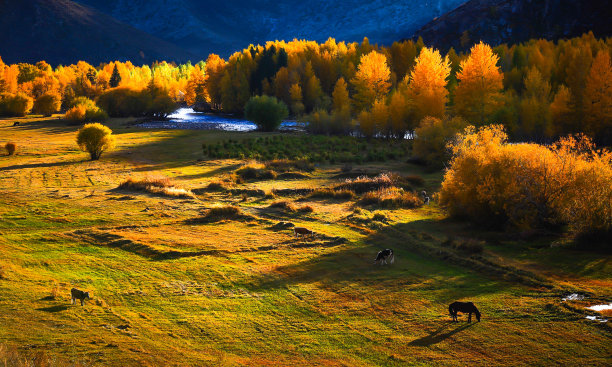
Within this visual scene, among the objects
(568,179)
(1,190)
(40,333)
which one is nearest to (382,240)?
(568,179)

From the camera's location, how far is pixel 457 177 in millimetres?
33156

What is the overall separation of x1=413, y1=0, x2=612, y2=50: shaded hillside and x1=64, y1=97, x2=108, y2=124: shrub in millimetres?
106327

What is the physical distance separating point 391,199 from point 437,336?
23459 mm

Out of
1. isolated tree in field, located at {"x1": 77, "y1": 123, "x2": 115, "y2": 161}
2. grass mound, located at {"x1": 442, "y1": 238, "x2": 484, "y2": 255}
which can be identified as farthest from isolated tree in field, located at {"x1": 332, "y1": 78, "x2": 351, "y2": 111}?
grass mound, located at {"x1": 442, "y1": 238, "x2": 484, "y2": 255}

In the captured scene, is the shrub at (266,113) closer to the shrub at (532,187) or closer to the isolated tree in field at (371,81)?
the isolated tree in field at (371,81)

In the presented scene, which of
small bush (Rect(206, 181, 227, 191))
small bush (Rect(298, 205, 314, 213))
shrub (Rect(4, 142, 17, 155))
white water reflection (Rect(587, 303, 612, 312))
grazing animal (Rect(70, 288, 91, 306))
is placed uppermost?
shrub (Rect(4, 142, 17, 155))

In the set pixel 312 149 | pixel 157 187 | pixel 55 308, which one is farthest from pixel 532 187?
pixel 312 149

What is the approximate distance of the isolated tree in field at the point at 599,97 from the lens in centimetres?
6531

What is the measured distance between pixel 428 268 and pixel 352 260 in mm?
3651

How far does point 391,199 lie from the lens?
39531 millimetres

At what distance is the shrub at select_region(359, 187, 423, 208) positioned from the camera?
1531 inches

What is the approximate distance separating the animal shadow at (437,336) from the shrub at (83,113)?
106643 millimetres

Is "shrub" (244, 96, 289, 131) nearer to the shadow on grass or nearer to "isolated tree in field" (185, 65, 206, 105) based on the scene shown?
"isolated tree in field" (185, 65, 206, 105)

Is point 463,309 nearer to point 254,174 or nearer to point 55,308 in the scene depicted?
point 55,308
